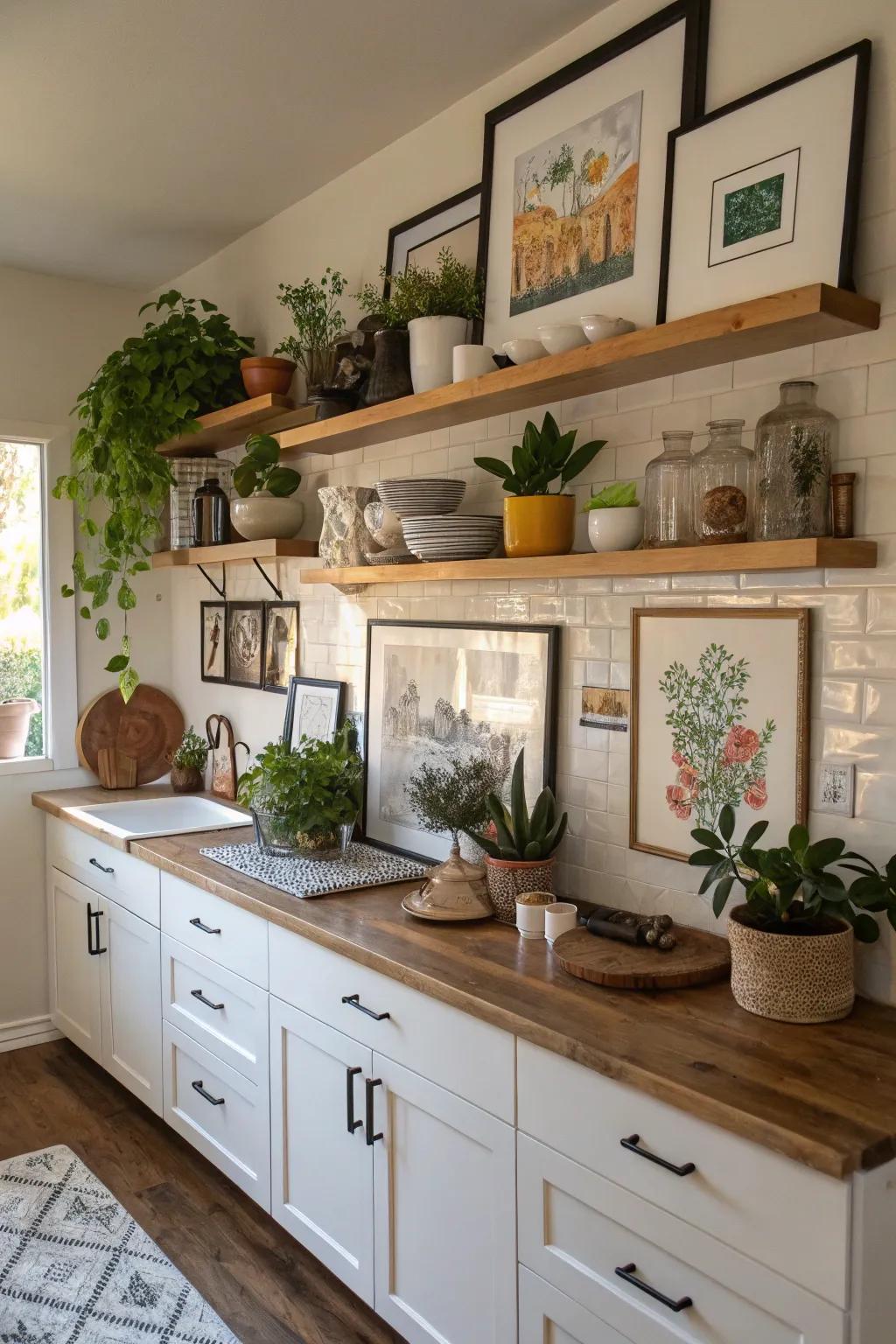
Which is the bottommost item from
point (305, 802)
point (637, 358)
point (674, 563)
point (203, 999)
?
point (203, 999)

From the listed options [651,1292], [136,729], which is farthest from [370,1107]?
[136,729]

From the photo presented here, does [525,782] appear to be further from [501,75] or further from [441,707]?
[501,75]

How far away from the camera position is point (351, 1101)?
213 cm

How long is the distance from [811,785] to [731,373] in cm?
77

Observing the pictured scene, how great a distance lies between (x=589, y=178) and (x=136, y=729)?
8.74ft

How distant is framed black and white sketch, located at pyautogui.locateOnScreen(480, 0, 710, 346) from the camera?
6.72 feet

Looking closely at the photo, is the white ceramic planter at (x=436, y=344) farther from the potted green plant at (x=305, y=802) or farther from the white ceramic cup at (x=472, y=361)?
the potted green plant at (x=305, y=802)

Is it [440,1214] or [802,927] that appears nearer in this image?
[802,927]

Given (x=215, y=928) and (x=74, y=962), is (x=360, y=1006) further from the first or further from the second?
(x=74, y=962)

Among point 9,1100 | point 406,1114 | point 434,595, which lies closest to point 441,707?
point 434,595

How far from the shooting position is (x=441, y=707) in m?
2.68

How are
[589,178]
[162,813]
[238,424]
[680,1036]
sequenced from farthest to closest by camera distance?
[162,813] → [238,424] → [589,178] → [680,1036]

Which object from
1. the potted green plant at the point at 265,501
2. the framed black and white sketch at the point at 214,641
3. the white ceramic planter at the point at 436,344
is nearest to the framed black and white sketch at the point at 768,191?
the white ceramic planter at the point at 436,344

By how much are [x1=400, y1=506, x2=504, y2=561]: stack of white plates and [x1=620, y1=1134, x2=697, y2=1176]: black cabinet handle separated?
4.07ft
